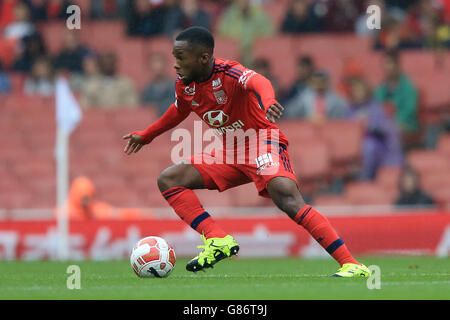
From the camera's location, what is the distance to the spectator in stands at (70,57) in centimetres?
1838

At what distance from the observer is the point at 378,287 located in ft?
22.9

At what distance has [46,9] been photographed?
19.9 m

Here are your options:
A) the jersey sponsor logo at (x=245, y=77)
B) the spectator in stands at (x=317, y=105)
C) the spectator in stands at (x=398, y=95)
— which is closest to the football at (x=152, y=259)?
the jersey sponsor logo at (x=245, y=77)

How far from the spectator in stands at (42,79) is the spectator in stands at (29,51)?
0.39 m

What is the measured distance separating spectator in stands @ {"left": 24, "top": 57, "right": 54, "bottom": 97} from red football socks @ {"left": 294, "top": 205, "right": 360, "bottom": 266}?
11111 mm

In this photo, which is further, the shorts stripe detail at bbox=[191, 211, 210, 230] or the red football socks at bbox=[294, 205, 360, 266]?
the shorts stripe detail at bbox=[191, 211, 210, 230]

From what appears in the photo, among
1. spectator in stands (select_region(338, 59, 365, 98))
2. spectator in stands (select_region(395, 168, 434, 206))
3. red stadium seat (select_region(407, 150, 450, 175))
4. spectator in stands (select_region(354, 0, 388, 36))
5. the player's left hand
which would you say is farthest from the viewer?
spectator in stands (select_region(354, 0, 388, 36))

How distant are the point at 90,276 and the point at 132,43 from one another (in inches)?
406

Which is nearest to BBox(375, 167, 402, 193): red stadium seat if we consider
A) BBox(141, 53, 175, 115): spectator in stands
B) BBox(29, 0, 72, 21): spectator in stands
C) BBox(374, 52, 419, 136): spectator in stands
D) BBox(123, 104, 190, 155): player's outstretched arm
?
BBox(374, 52, 419, 136): spectator in stands

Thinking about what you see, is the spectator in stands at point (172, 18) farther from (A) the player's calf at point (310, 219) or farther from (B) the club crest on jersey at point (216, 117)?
(A) the player's calf at point (310, 219)

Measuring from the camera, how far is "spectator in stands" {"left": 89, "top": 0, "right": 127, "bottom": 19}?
64.8 ft

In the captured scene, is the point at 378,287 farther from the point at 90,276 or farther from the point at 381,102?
the point at 381,102

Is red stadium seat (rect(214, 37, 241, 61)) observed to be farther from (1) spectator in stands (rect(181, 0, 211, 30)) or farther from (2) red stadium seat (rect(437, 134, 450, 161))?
(2) red stadium seat (rect(437, 134, 450, 161))

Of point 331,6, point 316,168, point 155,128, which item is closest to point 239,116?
point 155,128
